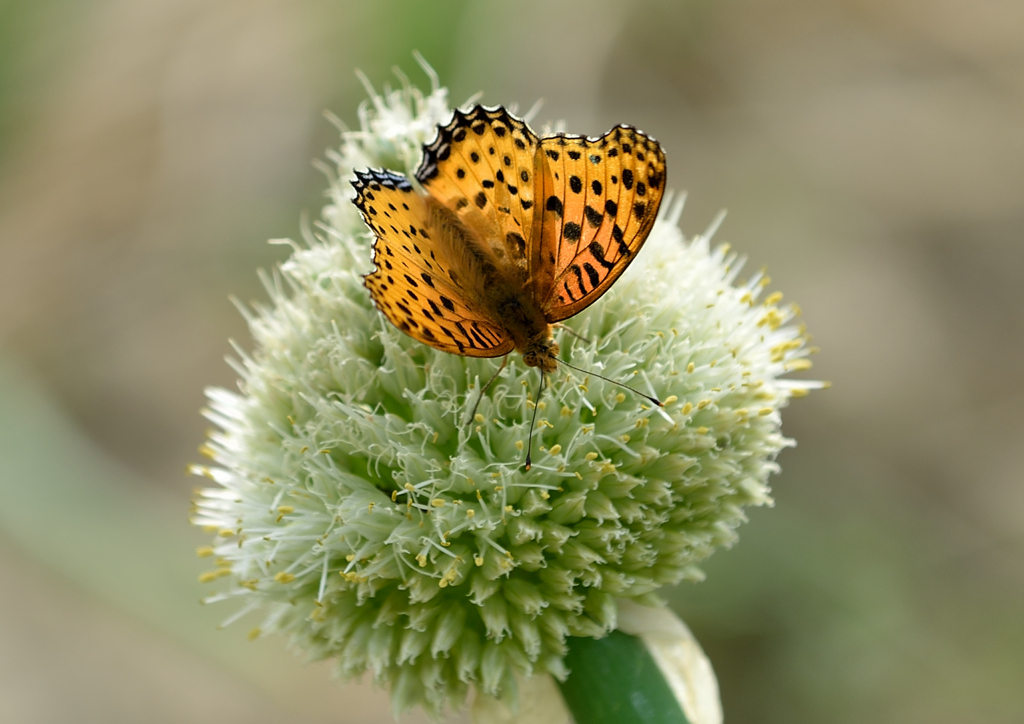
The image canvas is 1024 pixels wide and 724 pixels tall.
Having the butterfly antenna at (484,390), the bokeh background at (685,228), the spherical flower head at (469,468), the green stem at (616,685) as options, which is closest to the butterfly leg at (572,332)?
the spherical flower head at (469,468)

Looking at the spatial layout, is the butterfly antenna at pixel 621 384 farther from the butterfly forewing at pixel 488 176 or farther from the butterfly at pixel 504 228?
the butterfly forewing at pixel 488 176

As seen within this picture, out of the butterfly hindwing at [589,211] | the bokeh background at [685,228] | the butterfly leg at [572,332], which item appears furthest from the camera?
the bokeh background at [685,228]

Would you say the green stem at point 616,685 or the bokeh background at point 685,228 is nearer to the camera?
the green stem at point 616,685

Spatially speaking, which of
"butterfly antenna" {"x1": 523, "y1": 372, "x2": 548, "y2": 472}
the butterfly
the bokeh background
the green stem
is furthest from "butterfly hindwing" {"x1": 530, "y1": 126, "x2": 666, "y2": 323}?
the bokeh background

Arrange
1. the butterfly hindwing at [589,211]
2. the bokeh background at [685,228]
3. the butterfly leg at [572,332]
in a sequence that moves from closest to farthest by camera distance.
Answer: the butterfly hindwing at [589,211]
the butterfly leg at [572,332]
the bokeh background at [685,228]

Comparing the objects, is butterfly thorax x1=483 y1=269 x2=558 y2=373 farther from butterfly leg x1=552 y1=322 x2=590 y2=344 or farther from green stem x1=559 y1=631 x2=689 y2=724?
green stem x1=559 y1=631 x2=689 y2=724

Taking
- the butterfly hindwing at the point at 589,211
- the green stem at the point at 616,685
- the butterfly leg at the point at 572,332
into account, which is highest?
the butterfly hindwing at the point at 589,211
